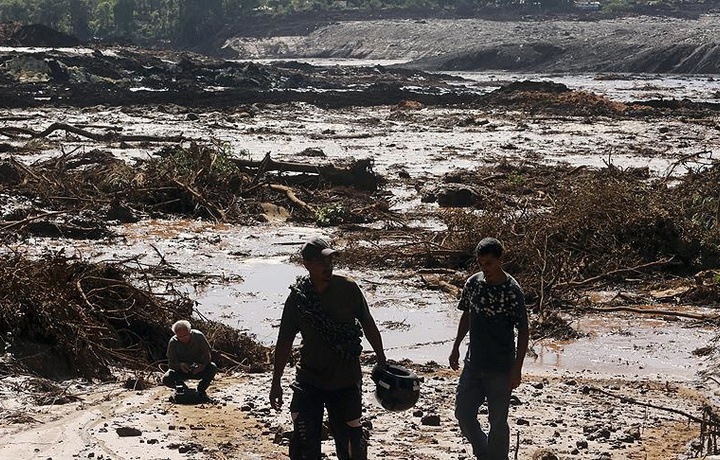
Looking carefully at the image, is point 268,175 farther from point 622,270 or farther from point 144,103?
point 144,103

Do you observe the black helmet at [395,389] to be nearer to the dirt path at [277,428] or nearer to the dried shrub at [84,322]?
the dirt path at [277,428]

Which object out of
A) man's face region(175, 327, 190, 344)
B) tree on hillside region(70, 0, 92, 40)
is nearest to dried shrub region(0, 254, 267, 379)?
man's face region(175, 327, 190, 344)

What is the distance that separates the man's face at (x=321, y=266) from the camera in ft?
19.6

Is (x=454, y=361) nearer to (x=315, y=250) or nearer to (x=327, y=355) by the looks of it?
(x=327, y=355)

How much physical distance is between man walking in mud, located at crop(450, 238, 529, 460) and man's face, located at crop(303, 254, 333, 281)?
2.81 ft

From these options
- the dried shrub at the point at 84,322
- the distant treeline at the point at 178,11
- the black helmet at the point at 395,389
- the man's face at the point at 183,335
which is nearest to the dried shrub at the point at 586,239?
the dried shrub at the point at 84,322

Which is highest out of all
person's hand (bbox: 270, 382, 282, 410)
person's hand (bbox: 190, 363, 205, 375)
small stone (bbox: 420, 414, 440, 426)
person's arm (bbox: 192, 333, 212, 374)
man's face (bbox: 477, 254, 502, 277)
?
man's face (bbox: 477, 254, 502, 277)

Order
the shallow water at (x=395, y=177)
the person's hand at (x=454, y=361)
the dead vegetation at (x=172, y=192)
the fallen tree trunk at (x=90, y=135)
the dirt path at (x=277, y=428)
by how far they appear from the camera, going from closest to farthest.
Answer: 1. the person's hand at (x=454, y=361)
2. the dirt path at (x=277, y=428)
3. the shallow water at (x=395, y=177)
4. the dead vegetation at (x=172, y=192)
5. the fallen tree trunk at (x=90, y=135)

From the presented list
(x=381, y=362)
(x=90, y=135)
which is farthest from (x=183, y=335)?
(x=90, y=135)

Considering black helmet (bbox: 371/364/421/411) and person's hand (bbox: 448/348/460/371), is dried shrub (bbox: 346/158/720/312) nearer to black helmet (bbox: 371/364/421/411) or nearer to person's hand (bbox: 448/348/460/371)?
person's hand (bbox: 448/348/460/371)

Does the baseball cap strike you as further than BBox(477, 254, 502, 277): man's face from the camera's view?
No

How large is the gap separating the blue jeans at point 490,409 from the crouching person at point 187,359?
7.75 feet

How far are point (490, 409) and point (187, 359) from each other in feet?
8.94

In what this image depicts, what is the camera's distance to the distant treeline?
360 feet
